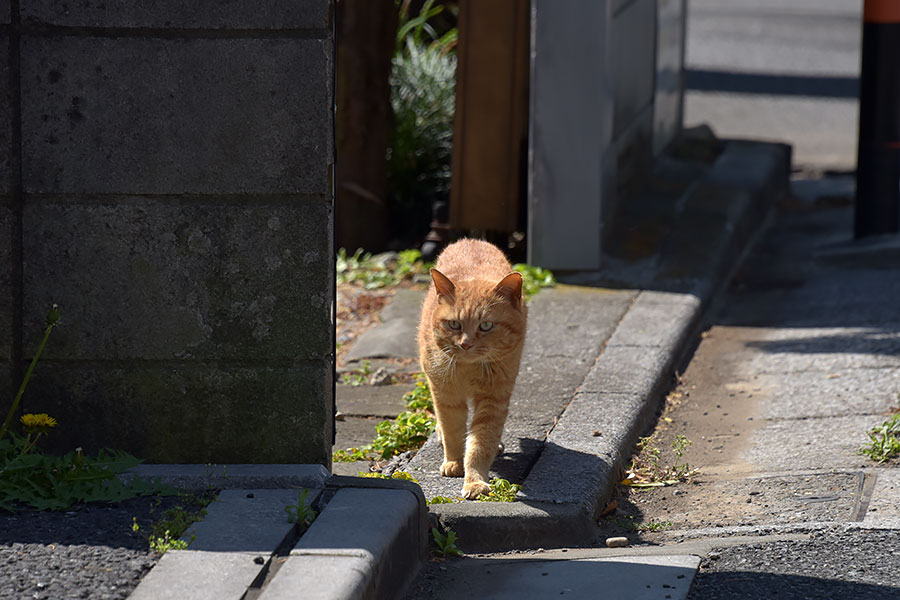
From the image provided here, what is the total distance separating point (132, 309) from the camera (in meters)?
3.79

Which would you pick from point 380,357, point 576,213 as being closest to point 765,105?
point 576,213

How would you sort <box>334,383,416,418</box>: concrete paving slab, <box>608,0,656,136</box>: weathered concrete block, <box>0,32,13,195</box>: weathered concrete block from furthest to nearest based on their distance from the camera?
<box>608,0,656,136</box>: weathered concrete block < <box>334,383,416,418</box>: concrete paving slab < <box>0,32,13,195</box>: weathered concrete block

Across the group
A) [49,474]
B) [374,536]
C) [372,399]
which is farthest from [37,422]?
[372,399]

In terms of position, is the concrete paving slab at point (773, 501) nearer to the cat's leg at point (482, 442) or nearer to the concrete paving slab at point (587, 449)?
the concrete paving slab at point (587, 449)

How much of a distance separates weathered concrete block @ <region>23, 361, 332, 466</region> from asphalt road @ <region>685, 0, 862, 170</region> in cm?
948

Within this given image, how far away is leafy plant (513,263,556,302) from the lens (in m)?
7.02

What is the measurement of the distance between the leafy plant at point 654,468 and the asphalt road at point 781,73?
788 cm

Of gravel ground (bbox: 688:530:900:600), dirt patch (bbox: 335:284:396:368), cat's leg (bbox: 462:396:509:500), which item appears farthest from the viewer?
dirt patch (bbox: 335:284:396:368)

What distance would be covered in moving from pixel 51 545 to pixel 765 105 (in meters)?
13.3

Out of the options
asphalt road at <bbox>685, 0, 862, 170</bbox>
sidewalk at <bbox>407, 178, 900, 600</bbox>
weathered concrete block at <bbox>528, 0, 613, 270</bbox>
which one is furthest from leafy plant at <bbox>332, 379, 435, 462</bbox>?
asphalt road at <bbox>685, 0, 862, 170</bbox>

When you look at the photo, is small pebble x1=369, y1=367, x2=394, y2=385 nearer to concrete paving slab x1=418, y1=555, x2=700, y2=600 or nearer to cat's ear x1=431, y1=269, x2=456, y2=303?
cat's ear x1=431, y1=269, x2=456, y2=303

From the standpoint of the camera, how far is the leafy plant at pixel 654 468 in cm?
471

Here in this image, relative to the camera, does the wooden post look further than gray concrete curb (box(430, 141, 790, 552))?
Yes

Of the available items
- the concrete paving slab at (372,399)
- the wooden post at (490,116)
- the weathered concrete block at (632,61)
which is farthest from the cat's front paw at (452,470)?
the weathered concrete block at (632,61)
